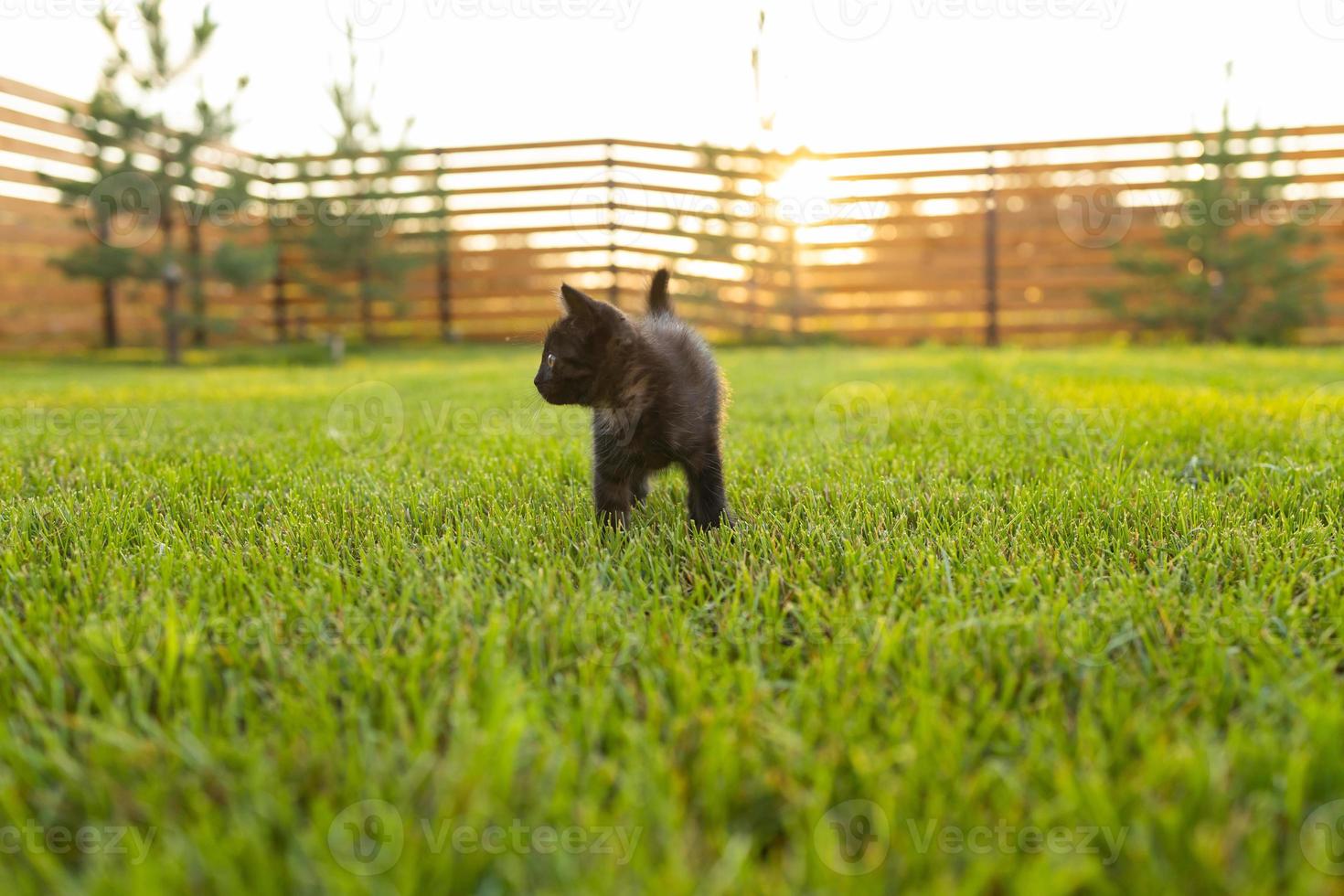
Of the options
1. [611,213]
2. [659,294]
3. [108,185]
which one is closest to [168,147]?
[108,185]

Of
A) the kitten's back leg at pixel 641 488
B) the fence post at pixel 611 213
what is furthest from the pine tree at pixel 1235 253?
the kitten's back leg at pixel 641 488

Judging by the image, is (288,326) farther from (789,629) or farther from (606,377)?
(789,629)

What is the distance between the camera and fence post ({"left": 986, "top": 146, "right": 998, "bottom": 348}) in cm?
1034

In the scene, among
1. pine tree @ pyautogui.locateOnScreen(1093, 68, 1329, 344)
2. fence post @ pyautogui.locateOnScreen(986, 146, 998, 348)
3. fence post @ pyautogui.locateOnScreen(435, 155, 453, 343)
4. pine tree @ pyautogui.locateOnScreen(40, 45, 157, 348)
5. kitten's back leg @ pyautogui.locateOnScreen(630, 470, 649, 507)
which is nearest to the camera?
kitten's back leg @ pyautogui.locateOnScreen(630, 470, 649, 507)

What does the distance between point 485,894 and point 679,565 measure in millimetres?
901

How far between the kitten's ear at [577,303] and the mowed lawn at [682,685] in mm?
485

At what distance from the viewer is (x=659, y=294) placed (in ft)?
8.23

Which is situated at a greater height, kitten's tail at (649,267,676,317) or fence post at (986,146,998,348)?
fence post at (986,146,998,348)

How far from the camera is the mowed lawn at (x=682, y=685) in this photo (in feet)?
2.41

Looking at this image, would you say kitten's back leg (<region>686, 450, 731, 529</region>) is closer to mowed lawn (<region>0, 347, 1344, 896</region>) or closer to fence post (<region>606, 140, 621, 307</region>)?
mowed lawn (<region>0, 347, 1344, 896</region>)

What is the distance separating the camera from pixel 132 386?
571cm

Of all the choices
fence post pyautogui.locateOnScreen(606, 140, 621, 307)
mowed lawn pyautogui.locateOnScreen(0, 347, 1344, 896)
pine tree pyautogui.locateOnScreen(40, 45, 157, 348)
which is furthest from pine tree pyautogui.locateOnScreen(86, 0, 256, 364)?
mowed lawn pyautogui.locateOnScreen(0, 347, 1344, 896)

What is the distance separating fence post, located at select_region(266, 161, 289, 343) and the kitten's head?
36.5 ft

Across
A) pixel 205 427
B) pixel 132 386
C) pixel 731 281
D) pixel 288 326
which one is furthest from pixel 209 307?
pixel 205 427
